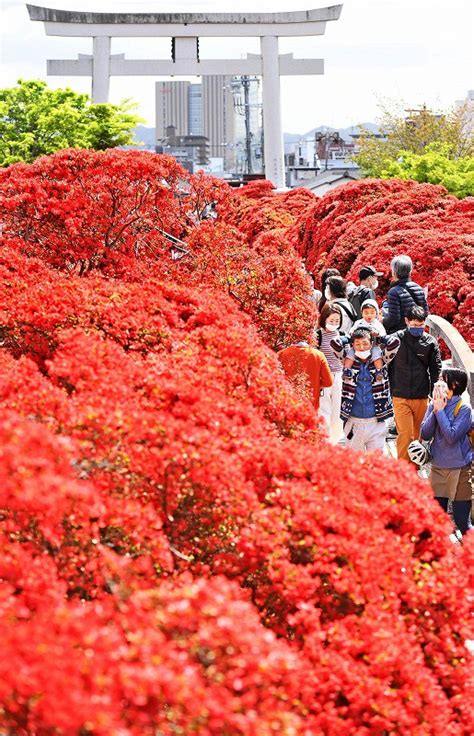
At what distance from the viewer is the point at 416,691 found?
3.34 m

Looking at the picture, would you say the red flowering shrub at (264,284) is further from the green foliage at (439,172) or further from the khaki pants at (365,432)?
the green foliage at (439,172)

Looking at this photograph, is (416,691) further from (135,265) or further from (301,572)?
(135,265)

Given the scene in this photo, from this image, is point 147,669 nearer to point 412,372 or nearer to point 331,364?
point 412,372

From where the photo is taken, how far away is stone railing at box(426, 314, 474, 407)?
7636mm

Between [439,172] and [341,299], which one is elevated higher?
[439,172]

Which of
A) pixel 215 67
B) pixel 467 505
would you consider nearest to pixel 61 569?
pixel 467 505

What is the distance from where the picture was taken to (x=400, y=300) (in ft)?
30.0

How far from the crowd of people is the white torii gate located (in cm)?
3704

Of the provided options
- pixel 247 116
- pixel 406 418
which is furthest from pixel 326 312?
pixel 247 116

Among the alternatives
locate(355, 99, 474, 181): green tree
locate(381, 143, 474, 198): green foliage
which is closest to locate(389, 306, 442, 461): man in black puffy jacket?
locate(381, 143, 474, 198): green foliage

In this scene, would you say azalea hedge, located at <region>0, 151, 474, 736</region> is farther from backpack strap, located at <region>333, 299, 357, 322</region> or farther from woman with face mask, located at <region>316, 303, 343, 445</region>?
backpack strap, located at <region>333, 299, 357, 322</region>

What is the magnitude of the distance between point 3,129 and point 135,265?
27.0 m

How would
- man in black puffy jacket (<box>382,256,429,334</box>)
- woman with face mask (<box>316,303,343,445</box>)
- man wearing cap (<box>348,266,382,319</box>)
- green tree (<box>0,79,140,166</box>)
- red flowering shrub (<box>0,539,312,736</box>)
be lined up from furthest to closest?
→ green tree (<box>0,79,140,166</box>) → man wearing cap (<box>348,266,382,319</box>) → man in black puffy jacket (<box>382,256,429,334</box>) → woman with face mask (<box>316,303,343,445</box>) → red flowering shrub (<box>0,539,312,736</box>)

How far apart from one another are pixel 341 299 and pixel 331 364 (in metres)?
0.70
